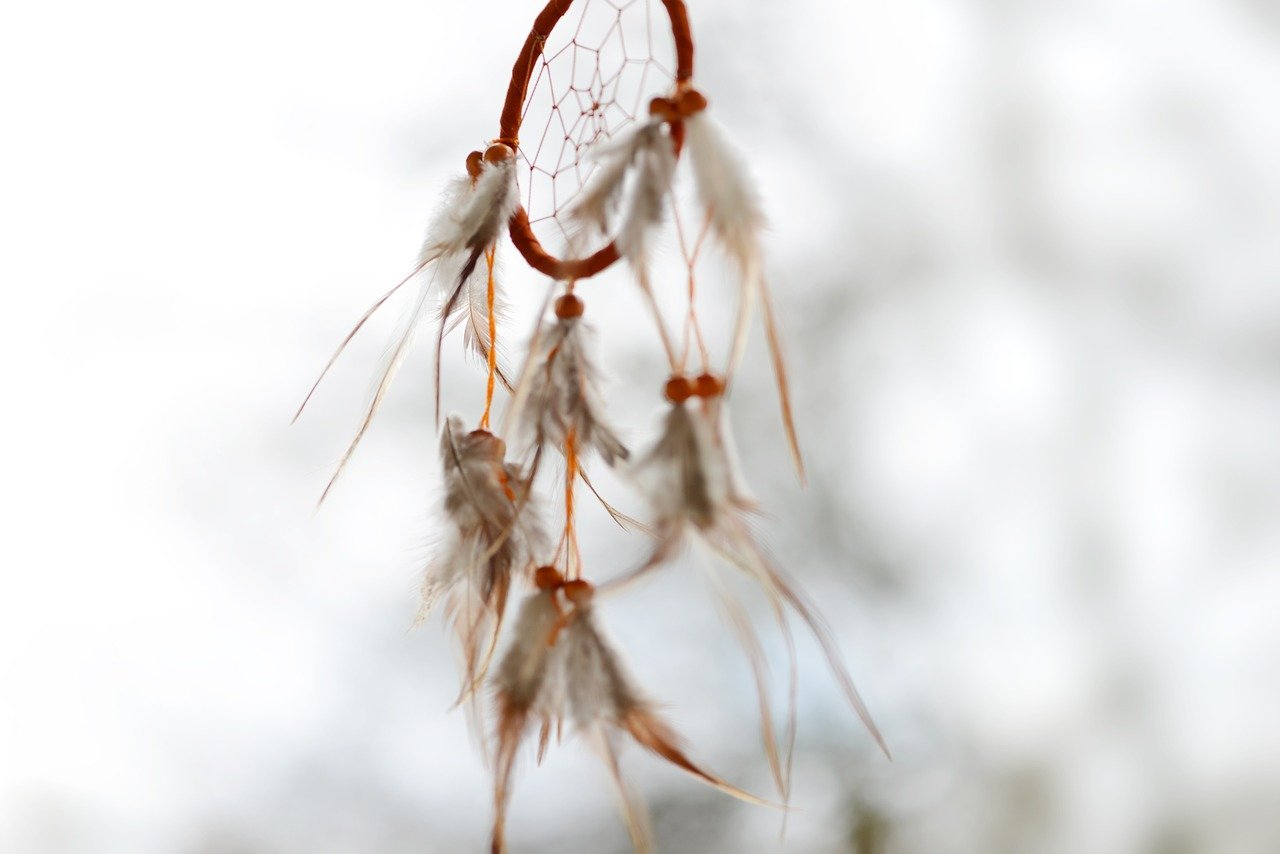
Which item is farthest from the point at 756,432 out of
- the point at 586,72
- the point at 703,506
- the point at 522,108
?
the point at 703,506

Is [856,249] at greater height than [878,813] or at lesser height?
greater

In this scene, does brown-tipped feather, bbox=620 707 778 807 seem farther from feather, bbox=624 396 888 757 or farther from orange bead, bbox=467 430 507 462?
orange bead, bbox=467 430 507 462

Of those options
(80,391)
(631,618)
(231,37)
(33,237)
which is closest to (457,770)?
(631,618)

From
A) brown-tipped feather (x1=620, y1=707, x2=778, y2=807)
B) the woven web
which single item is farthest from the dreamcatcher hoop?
the woven web

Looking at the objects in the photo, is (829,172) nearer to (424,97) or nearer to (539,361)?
(424,97)

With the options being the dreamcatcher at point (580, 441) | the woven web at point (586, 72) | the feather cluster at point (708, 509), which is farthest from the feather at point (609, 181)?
the woven web at point (586, 72)

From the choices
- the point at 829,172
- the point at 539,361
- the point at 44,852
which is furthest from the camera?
the point at 829,172

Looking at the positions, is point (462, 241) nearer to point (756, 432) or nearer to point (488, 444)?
point (488, 444)
